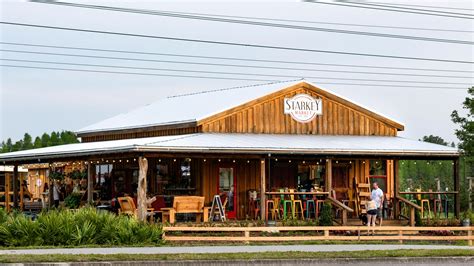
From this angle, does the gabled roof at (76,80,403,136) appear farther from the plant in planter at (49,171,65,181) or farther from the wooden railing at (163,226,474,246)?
the wooden railing at (163,226,474,246)

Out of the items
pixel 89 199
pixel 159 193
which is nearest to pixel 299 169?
pixel 159 193

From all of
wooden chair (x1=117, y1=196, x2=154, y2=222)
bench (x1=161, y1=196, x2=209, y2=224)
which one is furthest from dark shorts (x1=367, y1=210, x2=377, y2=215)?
wooden chair (x1=117, y1=196, x2=154, y2=222)

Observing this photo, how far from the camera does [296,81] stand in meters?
41.9

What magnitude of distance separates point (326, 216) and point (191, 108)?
30.7 feet

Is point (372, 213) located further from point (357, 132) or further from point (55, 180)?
point (55, 180)

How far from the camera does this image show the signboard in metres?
41.5

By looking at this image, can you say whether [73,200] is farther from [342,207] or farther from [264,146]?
[342,207]

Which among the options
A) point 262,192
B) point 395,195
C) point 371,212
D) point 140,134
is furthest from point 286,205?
point 140,134

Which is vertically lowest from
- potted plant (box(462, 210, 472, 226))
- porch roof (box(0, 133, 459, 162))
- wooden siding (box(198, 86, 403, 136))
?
potted plant (box(462, 210, 472, 226))

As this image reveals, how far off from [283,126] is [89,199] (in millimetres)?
7745

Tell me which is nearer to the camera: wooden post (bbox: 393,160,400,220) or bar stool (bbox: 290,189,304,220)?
bar stool (bbox: 290,189,304,220)

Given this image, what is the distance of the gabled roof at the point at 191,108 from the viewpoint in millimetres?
40828

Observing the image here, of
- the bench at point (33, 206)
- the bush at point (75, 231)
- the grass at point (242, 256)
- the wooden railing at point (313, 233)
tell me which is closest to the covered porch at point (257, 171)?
the wooden railing at point (313, 233)

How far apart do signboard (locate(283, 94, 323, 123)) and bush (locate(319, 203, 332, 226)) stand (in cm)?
578
